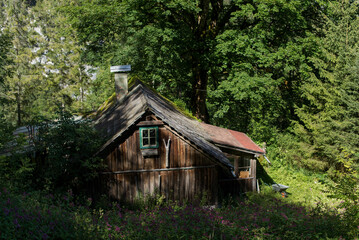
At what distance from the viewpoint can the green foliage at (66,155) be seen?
476 inches

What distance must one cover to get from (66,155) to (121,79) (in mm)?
6563

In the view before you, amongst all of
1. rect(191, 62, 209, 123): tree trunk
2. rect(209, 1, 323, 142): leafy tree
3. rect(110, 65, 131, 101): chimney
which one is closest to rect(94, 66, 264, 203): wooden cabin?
rect(110, 65, 131, 101): chimney

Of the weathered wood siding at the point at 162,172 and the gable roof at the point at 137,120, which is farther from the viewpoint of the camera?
the weathered wood siding at the point at 162,172

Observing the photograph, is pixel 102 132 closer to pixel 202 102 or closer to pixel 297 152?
pixel 202 102

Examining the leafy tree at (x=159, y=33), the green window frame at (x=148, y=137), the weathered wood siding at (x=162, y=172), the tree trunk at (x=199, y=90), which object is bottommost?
the weathered wood siding at (x=162, y=172)

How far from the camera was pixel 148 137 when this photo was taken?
1360 cm

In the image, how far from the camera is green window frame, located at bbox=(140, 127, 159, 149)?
44.5 feet

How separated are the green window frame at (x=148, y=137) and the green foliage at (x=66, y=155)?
1.82 m

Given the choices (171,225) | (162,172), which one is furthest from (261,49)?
(171,225)

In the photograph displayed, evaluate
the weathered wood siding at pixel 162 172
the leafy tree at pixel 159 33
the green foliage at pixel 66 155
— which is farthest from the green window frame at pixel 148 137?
the leafy tree at pixel 159 33

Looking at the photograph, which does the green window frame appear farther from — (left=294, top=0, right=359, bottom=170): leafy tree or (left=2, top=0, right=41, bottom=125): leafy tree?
(left=2, top=0, right=41, bottom=125): leafy tree

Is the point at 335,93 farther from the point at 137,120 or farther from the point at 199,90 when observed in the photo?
the point at 137,120

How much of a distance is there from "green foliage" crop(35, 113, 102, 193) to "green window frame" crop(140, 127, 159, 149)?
1.82 metres

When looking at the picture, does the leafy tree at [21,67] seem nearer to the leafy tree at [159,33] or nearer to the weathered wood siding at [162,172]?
the leafy tree at [159,33]
